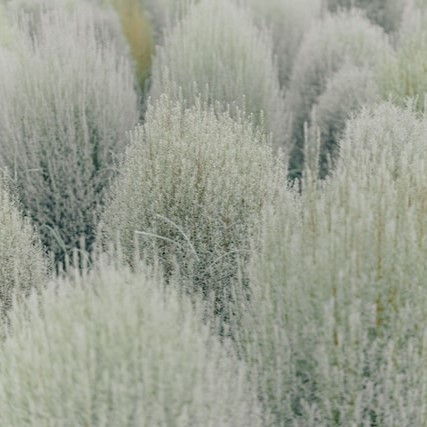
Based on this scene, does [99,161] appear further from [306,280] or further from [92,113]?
[306,280]

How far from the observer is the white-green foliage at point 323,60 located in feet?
13.9

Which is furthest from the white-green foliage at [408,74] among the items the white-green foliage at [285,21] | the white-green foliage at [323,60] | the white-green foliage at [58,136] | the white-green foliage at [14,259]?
the white-green foliage at [14,259]

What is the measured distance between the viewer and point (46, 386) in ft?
4.95

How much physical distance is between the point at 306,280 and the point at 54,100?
1.80m

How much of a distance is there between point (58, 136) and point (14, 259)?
0.93 m

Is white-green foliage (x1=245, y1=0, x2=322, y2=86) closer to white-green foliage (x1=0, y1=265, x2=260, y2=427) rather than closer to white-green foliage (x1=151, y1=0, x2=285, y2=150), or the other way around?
white-green foliage (x1=151, y1=0, x2=285, y2=150)

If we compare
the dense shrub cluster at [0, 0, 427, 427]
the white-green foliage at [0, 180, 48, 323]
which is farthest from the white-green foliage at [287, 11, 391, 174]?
the white-green foliage at [0, 180, 48, 323]

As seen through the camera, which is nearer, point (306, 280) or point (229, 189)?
point (306, 280)

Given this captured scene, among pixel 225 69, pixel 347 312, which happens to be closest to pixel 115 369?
pixel 347 312

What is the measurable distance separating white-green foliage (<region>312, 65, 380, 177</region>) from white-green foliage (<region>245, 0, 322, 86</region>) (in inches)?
48.8

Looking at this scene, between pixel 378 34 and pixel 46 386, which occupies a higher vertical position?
pixel 378 34

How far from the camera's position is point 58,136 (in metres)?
3.15

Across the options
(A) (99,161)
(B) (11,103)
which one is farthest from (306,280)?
(B) (11,103)

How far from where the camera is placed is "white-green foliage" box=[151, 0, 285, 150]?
3.51 m
